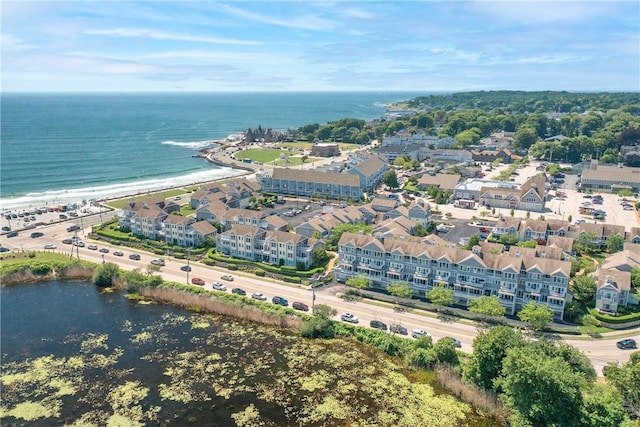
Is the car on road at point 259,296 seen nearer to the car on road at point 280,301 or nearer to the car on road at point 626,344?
the car on road at point 280,301

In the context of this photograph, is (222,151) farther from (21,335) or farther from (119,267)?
(21,335)

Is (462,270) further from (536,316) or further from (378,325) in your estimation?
(378,325)

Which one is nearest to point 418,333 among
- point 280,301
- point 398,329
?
point 398,329

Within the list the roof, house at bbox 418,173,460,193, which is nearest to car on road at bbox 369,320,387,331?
the roof

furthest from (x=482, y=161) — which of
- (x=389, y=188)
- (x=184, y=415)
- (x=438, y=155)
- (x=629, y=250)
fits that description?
(x=184, y=415)

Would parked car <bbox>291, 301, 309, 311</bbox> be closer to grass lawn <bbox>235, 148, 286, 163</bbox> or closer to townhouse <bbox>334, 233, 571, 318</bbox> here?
townhouse <bbox>334, 233, 571, 318</bbox>

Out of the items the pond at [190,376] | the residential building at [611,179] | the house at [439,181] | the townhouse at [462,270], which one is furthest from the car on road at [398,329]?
the residential building at [611,179]
